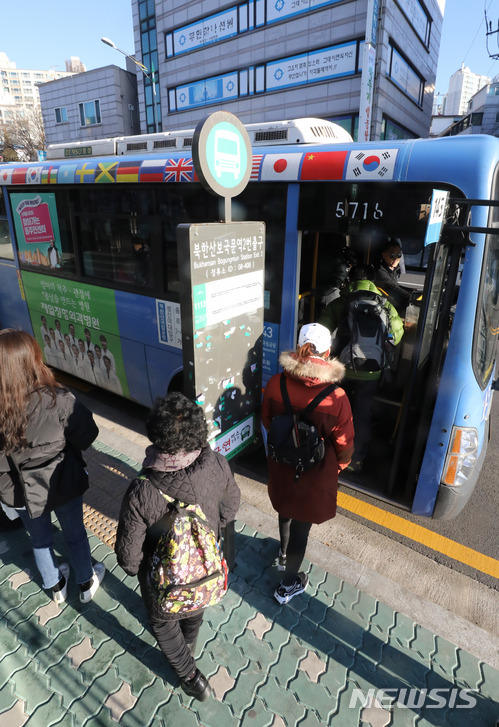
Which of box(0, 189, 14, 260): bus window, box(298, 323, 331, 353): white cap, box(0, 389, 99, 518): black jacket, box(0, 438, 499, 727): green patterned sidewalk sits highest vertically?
box(0, 189, 14, 260): bus window

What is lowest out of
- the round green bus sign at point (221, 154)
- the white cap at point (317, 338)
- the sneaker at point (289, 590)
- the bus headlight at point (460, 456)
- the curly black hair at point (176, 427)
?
the sneaker at point (289, 590)

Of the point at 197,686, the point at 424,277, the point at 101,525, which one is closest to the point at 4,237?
the point at 101,525

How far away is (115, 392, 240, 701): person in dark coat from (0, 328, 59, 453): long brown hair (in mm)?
748

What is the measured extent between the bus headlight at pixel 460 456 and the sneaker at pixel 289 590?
1.35 meters

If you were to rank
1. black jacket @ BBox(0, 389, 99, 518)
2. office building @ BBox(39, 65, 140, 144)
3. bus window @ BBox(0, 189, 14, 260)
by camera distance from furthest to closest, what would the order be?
office building @ BBox(39, 65, 140, 144)
bus window @ BBox(0, 189, 14, 260)
black jacket @ BBox(0, 389, 99, 518)

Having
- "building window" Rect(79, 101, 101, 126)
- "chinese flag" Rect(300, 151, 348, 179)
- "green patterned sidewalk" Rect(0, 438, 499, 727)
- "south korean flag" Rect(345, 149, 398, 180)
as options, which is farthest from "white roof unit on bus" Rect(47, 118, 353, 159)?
"building window" Rect(79, 101, 101, 126)

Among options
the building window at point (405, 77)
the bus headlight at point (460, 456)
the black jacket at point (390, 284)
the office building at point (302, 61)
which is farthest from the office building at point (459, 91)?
the bus headlight at point (460, 456)

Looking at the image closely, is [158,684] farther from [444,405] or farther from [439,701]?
[444,405]

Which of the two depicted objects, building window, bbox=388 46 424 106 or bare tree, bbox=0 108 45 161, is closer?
building window, bbox=388 46 424 106

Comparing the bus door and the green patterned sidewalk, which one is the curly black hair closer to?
the green patterned sidewalk

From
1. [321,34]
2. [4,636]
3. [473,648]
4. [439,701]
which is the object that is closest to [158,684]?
[4,636]

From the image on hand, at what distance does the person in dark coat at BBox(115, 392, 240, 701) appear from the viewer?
187 centimetres

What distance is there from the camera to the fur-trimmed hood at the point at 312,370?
2.40m

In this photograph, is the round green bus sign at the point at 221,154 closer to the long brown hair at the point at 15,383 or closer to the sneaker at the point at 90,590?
the long brown hair at the point at 15,383
